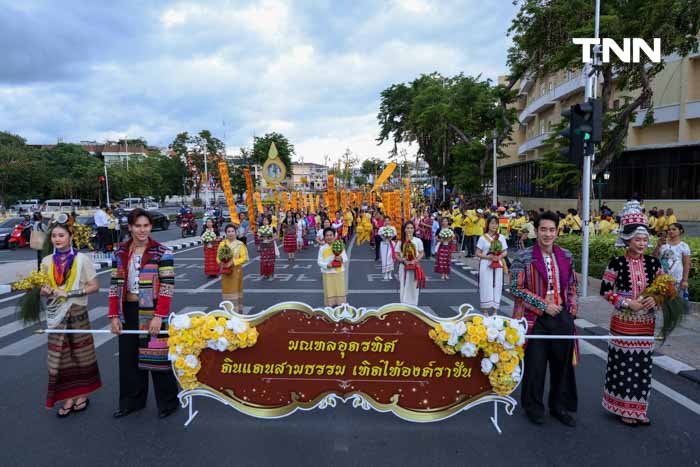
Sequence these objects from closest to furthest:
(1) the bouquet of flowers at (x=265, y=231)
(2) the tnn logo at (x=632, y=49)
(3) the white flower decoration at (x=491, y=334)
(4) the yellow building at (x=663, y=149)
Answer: (3) the white flower decoration at (x=491, y=334), (1) the bouquet of flowers at (x=265, y=231), (2) the tnn logo at (x=632, y=49), (4) the yellow building at (x=663, y=149)

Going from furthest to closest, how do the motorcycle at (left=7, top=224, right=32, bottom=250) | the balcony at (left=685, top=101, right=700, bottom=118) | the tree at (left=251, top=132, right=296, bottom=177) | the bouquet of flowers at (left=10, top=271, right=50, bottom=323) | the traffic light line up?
the tree at (left=251, top=132, right=296, bottom=177), the balcony at (left=685, top=101, right=700, bottom=118), the motorcycle at (left=7, top=224, right=32, bottom=250), the traffic light, the bouquet of flowers at (left=10, top=271, right=50, bottom=323)

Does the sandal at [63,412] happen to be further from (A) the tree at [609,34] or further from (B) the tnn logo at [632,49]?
(B) the tnn logo at [632,49]

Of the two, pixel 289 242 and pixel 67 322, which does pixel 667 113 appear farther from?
pixel 67 322

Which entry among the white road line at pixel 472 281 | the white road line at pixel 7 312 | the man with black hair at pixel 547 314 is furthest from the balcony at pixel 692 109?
the white road line at pixel 7 312

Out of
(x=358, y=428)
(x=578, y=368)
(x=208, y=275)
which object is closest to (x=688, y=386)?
(x=578, y=368)

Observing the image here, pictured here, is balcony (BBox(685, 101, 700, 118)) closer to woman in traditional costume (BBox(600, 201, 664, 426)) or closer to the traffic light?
the traffic light

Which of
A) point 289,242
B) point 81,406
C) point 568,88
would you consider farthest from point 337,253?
point 568,88

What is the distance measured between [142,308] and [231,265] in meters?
3.47

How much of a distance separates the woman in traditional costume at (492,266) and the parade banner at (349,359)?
3.89m

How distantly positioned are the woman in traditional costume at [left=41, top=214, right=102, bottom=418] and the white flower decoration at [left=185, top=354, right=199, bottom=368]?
47.8 inches

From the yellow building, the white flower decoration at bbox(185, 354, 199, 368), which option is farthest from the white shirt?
the yellow building

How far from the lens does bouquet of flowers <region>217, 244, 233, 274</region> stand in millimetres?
7430

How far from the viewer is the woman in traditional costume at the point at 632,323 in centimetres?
385

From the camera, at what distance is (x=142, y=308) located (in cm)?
402
